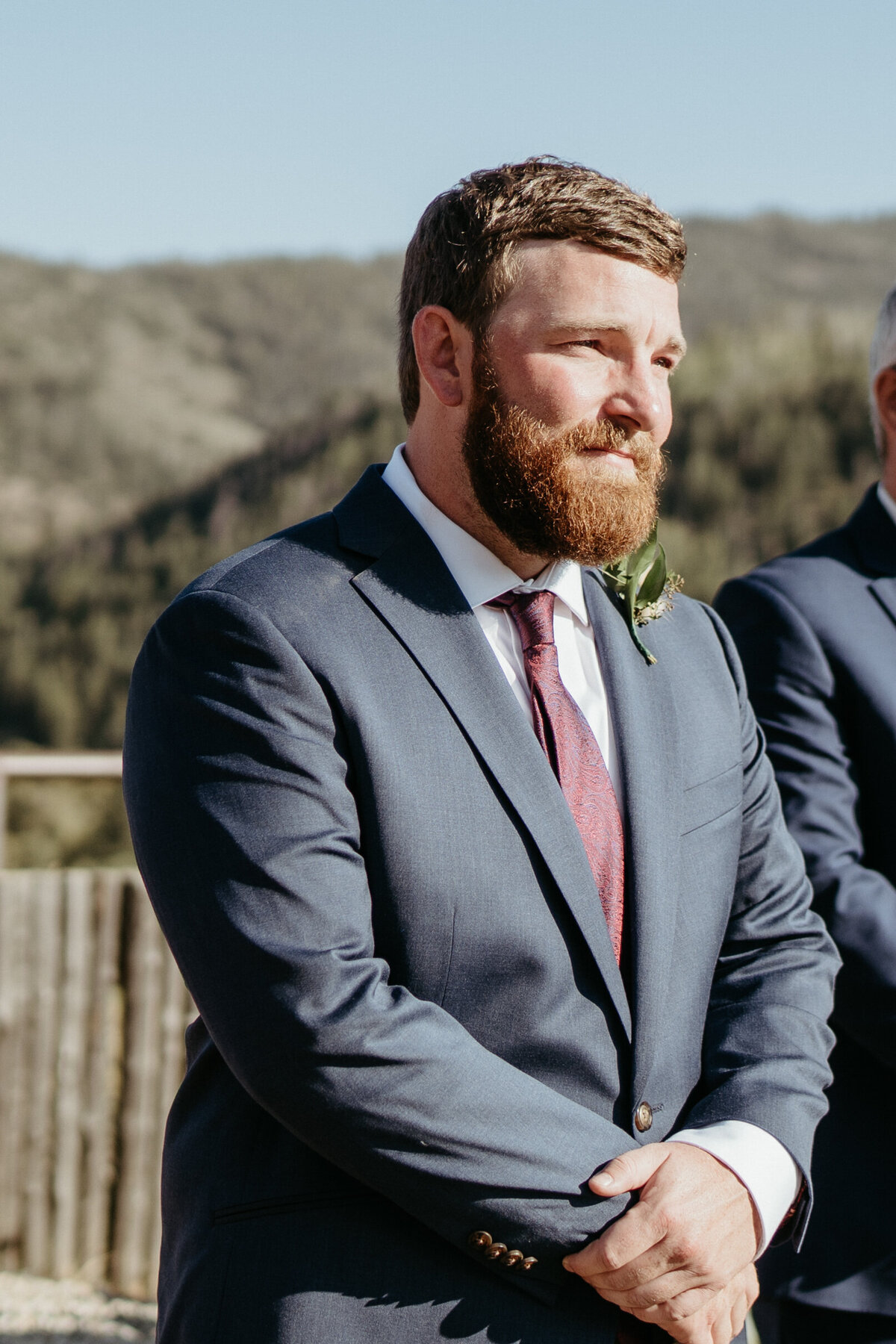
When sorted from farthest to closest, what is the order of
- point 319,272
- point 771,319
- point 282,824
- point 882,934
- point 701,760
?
1. point 319,272
2. point 771,319
3. point 882,934
4. point 701,760
5. point 282,824

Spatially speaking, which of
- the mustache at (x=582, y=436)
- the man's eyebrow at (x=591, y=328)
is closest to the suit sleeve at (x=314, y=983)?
the mustache at (x=582, y=436)

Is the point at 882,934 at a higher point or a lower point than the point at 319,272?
lower

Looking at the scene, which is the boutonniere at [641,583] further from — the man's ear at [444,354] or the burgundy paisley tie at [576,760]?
the man's ear at [444,354]

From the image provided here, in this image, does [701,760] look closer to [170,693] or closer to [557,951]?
[557,951]

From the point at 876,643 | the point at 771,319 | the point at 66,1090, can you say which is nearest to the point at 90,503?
the point at 771,319

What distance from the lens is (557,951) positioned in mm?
1641

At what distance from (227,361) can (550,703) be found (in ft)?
176

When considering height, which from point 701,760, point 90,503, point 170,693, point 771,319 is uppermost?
point 771,319

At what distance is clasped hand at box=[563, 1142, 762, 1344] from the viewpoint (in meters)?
1.52

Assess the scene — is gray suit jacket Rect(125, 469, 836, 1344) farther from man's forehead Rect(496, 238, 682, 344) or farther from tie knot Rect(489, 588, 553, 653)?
man's forehead Rect(496, 238, 682, 344)

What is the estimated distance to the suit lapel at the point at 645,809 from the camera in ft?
5.65

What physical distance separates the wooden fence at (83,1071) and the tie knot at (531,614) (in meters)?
3.50

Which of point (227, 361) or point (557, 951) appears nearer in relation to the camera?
point (557, 951)

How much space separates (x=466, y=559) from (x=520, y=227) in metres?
0.49
